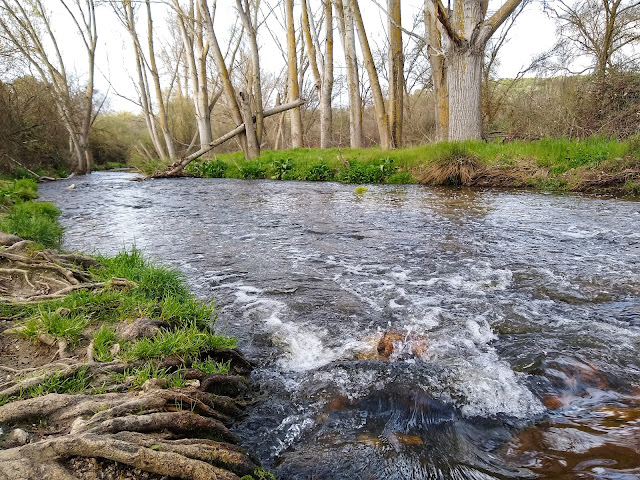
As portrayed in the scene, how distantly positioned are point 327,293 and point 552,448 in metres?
2.22

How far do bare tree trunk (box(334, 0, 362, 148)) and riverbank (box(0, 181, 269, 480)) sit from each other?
13.2 meters

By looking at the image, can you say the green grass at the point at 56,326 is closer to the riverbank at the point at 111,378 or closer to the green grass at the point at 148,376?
the riverbank at the point at 111,378

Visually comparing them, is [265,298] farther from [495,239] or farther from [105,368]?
[495,239]

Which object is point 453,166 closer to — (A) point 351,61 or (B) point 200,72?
(A) point 351,61

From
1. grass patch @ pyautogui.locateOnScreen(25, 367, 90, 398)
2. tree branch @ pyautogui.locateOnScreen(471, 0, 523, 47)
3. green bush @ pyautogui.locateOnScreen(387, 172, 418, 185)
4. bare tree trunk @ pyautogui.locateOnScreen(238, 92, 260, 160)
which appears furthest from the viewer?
bare tree trunk @ pyautogui.locateOnScreen(238, 92, 260, 160)

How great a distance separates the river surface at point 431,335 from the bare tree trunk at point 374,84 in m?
8.16

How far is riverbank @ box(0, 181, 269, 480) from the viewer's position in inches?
57.1

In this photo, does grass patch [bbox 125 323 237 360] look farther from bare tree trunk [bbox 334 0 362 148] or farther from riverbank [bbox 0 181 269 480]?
bare tree trunk [bbox 334 0 362 148]

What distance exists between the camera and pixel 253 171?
1459cm

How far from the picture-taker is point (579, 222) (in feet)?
19.7

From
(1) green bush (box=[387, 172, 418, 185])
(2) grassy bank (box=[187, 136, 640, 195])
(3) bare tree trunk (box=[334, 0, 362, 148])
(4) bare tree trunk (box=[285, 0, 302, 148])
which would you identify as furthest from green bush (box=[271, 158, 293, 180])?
(4) bare tree trunk (box=[285, 0, 302, 148])

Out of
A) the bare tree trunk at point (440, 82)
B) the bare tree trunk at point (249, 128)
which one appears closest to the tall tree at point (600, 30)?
the bare tree trunk at point (440, 82)

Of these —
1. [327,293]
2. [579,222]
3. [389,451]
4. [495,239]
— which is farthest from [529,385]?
[579,222]

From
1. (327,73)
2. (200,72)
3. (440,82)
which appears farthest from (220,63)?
(440,82)
